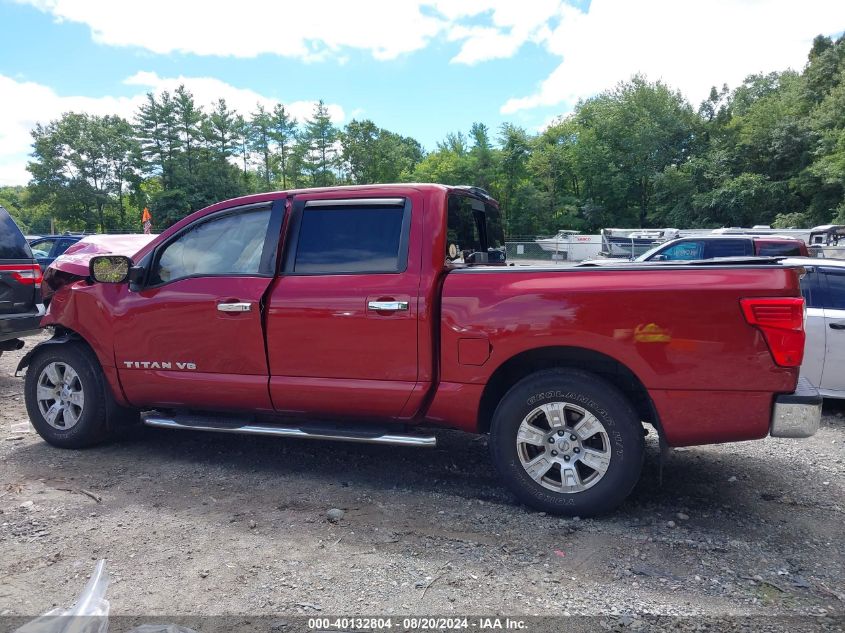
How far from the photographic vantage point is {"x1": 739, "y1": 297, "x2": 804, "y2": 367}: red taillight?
3230mm

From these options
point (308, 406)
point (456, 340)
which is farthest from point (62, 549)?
point (456, 340)

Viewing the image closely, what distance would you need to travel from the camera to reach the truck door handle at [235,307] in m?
4.29

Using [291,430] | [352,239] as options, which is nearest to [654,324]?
[352,239]

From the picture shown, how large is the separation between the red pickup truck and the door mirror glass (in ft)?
0.07

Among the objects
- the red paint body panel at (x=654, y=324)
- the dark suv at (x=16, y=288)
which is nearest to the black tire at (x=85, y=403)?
the dark suv at (x=16, y=288)

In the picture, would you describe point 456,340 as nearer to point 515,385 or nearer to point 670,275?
point 515,385

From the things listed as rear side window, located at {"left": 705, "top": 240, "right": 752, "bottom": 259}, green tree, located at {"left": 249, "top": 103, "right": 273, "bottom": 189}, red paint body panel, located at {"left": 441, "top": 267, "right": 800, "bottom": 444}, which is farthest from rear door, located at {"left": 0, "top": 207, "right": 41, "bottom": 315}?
green tree, located at {"left": 249, "top": 103, "right": 273, "bottom": 189}

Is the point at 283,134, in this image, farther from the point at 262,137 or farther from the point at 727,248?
the point at 727,248

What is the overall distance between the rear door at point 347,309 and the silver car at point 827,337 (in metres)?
4.03

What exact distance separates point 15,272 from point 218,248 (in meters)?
4.35

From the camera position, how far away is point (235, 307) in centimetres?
430

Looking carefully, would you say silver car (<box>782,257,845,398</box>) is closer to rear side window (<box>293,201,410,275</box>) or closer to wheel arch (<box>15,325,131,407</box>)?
rear side window (<box>293,201,410,275</box>)

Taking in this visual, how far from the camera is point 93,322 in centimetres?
482

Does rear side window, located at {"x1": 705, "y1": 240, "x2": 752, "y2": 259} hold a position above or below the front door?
above
